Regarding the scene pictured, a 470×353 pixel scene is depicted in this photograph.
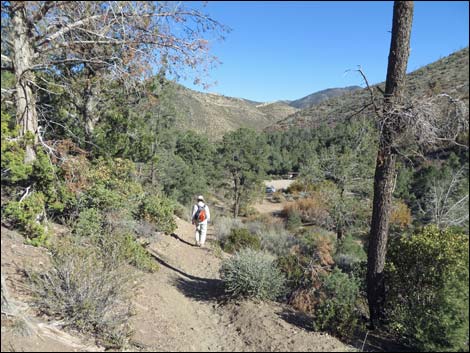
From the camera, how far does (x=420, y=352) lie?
4336mm

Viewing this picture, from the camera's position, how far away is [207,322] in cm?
604

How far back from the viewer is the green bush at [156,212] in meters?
9.39

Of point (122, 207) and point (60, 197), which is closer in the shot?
point (60, 197)

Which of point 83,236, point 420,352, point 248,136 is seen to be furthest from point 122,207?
point 248,136

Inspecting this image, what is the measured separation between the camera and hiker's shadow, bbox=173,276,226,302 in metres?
7.05

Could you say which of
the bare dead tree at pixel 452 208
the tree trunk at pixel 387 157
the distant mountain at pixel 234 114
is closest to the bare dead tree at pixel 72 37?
the tree trunk at pixel 387 157

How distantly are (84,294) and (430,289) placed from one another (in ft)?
14.6

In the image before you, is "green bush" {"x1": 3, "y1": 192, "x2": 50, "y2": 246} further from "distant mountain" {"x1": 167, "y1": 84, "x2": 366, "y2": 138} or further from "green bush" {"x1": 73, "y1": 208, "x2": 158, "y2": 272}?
"distant mountain" {"x1": 167, "y1": 84, "x2": 366, "y2": 138}

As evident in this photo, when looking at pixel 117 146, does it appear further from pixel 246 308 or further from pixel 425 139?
pixel 425 139

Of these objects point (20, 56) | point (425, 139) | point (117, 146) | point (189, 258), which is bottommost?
point (189, 258)

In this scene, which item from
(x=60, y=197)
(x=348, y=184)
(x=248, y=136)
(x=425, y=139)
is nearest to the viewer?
(x=425, y=139)

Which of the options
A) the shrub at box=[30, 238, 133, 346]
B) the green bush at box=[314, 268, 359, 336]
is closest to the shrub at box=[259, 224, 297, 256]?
the green bush at box=[314, 268, 359, 336]

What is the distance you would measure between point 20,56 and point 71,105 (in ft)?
10.6

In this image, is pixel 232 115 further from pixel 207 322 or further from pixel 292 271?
pixel 207 322
